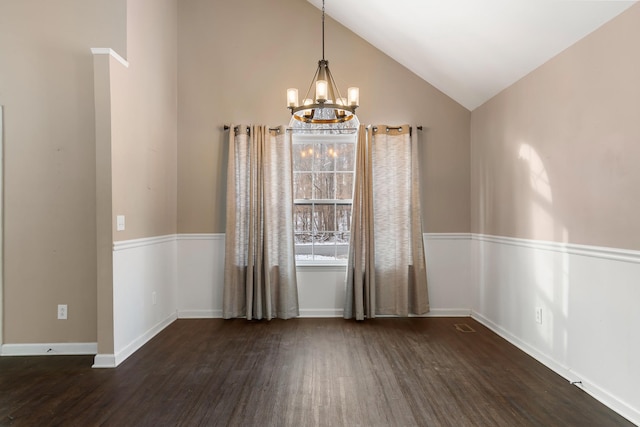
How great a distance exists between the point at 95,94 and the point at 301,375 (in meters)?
2.69

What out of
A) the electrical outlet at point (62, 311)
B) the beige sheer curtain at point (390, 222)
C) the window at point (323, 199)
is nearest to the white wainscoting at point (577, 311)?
the beige sheer curtain at point (390, 222)

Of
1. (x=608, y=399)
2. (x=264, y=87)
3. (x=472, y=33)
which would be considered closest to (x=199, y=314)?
(x=264, y=87)

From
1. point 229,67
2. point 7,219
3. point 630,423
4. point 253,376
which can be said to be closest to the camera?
point 630,423

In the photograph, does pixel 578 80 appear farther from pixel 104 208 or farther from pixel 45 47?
pixel 45 47

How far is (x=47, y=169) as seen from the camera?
3.29 meters

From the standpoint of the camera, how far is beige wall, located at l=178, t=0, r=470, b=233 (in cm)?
450

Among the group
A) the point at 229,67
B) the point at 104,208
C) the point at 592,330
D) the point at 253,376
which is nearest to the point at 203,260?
the point at 104,208

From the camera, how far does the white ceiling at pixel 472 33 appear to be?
8.47 feet

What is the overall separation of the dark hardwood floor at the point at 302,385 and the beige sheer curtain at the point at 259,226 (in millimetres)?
583

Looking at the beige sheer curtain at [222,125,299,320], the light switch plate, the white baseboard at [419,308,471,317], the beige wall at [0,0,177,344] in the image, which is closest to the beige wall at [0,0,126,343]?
the beige wall at [0,0,177,344]

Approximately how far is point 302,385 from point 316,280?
1856 millimetres

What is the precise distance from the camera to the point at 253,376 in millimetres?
2855

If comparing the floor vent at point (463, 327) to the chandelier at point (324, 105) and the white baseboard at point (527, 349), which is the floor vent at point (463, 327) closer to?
the white baseboard at point (527, 349)

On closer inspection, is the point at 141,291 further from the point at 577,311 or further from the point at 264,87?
Answer: the point at 577,311
